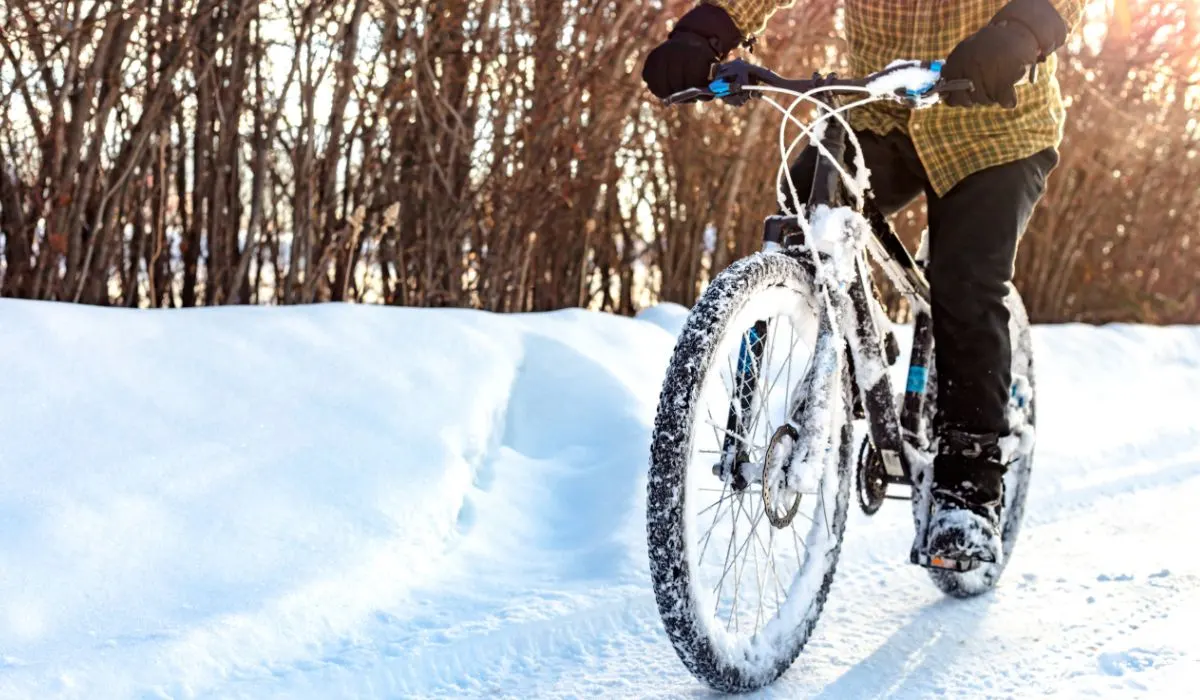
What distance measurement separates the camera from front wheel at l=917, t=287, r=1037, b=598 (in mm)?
3008

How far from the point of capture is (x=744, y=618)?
2.35m

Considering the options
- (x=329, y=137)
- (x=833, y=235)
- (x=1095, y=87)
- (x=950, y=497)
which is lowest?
(x=950, y=497)

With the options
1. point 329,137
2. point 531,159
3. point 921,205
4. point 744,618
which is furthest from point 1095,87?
point 744,618

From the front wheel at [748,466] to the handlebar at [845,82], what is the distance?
1.04 ft

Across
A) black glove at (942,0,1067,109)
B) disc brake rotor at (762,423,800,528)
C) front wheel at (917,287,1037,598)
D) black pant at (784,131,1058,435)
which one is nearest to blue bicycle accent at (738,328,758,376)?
disc brake rotor at (762,423,800,528)

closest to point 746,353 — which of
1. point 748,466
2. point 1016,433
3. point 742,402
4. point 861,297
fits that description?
point 742,402

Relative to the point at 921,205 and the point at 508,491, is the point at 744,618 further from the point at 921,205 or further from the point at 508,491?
the point at 921,205

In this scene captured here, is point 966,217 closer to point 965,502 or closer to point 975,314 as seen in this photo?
point 975,314

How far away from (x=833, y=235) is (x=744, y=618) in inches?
30.9

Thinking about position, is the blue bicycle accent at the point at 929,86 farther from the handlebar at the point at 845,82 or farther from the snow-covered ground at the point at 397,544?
the snow-covered ground at the point at 397,544

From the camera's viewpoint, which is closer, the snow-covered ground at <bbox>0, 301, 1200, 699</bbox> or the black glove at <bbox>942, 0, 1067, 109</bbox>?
the black glove at <bbox>942, 0, 1067, 109</bbox>

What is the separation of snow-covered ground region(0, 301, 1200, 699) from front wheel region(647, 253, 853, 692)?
14 cm

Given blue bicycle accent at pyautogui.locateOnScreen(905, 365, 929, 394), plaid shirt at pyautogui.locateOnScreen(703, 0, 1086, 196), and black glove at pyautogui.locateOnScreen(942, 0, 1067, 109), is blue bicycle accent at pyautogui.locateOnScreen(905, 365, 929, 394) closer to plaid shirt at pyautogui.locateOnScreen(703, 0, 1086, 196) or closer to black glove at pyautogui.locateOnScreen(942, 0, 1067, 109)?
plaid shirt at pyautogui.locateOnScreen(703, 0, 1086, 196)

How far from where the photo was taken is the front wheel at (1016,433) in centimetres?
301
